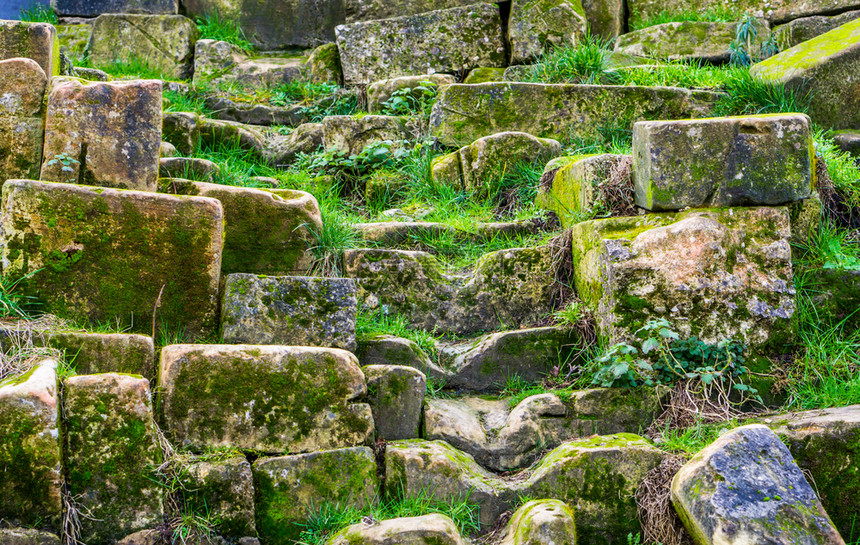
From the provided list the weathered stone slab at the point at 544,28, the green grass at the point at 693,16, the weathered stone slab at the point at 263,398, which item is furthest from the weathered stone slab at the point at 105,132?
the green grass at the point at 693,16

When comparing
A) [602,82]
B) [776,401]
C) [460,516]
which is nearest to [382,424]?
[460,516]

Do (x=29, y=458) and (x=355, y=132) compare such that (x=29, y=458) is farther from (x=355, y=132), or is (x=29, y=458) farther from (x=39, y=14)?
(x=39, y=14)

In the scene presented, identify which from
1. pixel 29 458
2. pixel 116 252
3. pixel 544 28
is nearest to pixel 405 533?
pixel 29 458

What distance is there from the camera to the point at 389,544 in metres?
2.57

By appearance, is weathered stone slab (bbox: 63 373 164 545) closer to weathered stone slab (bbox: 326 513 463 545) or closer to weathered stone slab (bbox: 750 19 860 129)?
weathered stone slab (bbox: 326 513 463 545)

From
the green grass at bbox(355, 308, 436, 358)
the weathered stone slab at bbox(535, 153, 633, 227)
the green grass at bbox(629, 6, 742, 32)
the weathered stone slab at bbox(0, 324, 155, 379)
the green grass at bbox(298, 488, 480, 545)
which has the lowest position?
the green grass at bbox(298, 488, 480, 545)

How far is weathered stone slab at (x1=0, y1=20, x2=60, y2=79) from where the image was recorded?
3.97m

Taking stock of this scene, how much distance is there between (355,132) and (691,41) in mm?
3017

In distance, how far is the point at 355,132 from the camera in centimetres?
542

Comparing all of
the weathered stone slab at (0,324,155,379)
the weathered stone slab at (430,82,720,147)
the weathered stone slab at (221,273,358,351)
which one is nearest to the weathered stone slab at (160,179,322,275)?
the weathered stone slab at (221,273,358,351)

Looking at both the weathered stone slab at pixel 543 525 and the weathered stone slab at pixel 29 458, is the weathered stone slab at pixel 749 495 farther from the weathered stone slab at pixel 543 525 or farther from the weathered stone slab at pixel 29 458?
the weathered stone slab at pixel 29 458

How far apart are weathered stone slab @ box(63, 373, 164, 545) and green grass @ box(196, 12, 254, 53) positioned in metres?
4.86

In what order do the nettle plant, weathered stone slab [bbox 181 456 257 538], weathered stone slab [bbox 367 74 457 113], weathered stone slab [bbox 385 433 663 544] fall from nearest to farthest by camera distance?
weathered stone slab [bbox 181 456 257 538] → weathered stone slab [bbox 385 433 663 544] → the nettle plant → weathered stone slab [bbox 367 74 457 113]

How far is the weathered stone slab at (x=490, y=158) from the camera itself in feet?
→ 16.0
